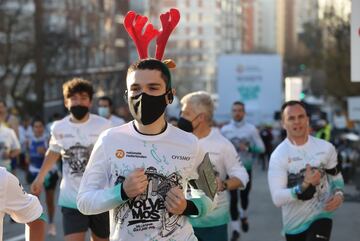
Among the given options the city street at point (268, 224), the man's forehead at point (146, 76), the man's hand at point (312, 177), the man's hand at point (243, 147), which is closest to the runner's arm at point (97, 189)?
the man's forehead at point (146, 76)

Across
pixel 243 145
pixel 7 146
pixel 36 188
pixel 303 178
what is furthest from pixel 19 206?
pixel 7 146

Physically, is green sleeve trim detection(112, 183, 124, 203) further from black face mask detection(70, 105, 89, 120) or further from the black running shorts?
black face mask detection(70, 105, 89, 120)

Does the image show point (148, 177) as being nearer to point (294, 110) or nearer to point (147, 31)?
point (147, 31)

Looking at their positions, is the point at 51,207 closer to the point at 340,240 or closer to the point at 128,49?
the point at 340,240

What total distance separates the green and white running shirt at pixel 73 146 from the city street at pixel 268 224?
11.3ft

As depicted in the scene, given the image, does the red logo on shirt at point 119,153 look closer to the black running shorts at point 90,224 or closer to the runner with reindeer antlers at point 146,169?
the runner with reindeer antlers at point 146,169

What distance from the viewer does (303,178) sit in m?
6.16

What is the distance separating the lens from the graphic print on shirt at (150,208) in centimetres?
397

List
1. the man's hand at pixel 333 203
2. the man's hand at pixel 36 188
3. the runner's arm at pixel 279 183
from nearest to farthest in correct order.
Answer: the runner's arm at pixel 279 183
the man's hand at pixel 333 203
the man's hand at pixel 36 188

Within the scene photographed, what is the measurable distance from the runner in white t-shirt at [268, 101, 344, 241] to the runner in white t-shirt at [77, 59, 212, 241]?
2097 millimetres

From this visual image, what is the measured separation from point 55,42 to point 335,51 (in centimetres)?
1333

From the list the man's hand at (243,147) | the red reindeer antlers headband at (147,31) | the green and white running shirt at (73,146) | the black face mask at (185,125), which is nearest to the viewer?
the red reindeer antlers headband at (147,31)

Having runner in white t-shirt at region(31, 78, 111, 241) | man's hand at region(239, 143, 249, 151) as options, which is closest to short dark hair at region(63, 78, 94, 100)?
runner in white t-shirt at region(31, 78, 111, 241)

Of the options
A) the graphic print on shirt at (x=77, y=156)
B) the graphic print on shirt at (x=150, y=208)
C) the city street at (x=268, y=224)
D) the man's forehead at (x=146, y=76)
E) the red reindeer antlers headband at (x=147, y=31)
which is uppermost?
the red reindeer antlers headband at (x=147, y=31)
